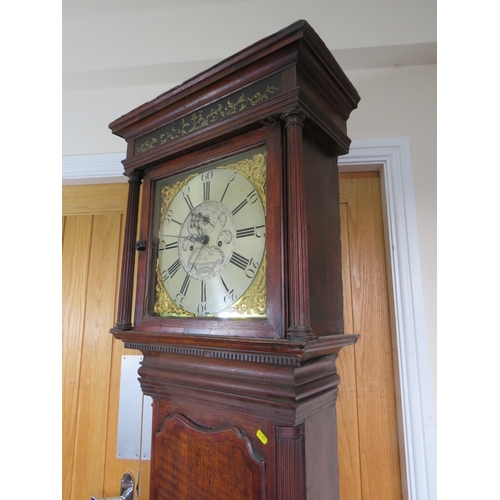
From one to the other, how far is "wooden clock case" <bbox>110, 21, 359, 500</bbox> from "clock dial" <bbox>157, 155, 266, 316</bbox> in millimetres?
34

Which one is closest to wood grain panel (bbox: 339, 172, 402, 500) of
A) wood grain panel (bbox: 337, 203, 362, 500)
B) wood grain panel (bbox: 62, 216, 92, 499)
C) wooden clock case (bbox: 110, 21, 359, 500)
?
wood grain panel (bbox: 337, 203, 362, 500)

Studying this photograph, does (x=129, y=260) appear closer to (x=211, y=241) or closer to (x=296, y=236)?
(x=211, y=241)

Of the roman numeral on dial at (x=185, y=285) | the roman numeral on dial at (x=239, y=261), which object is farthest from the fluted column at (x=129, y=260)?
the roman numeral on dial at (x=239, y=261)

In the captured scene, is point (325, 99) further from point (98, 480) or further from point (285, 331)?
point (98, 480)

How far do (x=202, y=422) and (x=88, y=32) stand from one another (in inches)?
51.2

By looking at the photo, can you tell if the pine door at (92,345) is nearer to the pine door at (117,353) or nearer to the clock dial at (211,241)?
the pine door at (117,353)

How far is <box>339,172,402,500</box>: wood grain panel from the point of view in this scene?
901 millimetres

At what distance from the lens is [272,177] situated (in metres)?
0.64

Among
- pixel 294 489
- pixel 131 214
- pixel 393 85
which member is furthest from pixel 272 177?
pixel 393 85

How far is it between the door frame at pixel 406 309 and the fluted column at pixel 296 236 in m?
0.41

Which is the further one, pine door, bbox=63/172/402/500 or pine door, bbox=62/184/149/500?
pine door, bbox=62/184/149/500

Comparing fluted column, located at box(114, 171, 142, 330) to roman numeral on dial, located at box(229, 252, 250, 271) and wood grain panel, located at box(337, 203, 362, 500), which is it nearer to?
roman numeral on dial, located at box(229, 252, 250, 271)

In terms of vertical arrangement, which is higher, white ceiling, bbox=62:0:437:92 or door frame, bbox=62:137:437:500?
white ceiling, bbox=62:0:437:92

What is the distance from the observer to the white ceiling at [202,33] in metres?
0.99
